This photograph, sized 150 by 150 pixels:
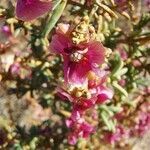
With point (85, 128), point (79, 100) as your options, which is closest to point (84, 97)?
point (79, 100)

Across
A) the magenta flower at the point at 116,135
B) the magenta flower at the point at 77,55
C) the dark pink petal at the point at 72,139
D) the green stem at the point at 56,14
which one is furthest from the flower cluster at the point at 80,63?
the magenta flower at the point at 116,135

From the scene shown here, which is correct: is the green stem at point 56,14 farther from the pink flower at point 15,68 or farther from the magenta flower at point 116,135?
the magenta flower at point 116,135

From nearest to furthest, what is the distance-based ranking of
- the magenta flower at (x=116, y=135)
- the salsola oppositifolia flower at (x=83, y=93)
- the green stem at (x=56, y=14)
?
the salsola oppositifolia flower at (x=83, y=93) → the green stem at (x=56, y=14) → the magenta flower at (x=116, y=135)

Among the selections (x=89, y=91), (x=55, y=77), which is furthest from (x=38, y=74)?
(x=89, y=91)

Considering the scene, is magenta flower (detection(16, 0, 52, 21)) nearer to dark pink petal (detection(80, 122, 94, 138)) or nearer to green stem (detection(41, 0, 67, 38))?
green stem (detection(41, 0, 67, 38))

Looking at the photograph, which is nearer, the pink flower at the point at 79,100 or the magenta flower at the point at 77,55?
the magenta flower at the point at 77,55

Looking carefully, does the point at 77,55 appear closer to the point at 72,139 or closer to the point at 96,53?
the point at 96,53
